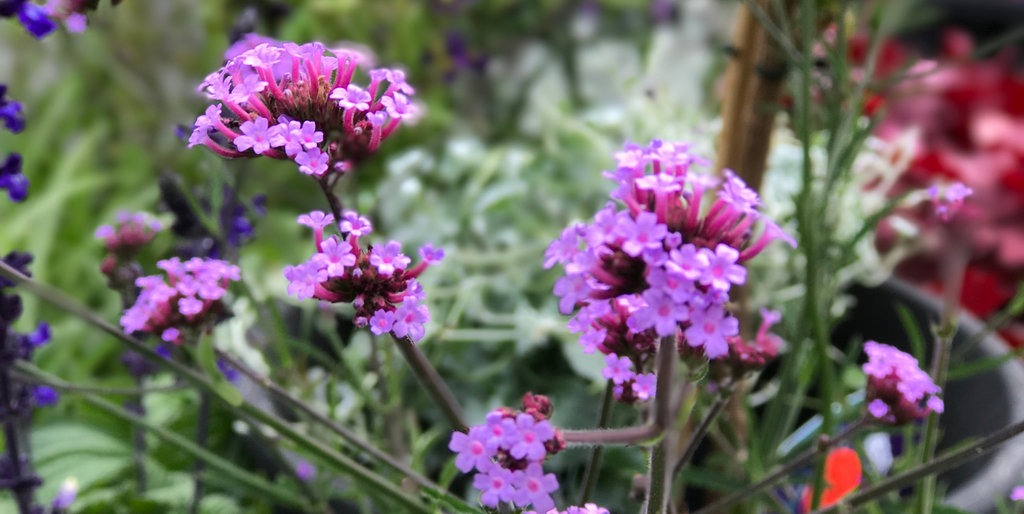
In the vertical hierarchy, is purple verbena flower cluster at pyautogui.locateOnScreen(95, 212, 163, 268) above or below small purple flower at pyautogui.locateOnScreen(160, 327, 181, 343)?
above

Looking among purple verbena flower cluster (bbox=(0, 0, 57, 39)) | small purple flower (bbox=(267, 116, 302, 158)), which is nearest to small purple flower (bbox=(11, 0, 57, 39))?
purple verbena flower cluster (bbox=(0, 0, 57, 39))

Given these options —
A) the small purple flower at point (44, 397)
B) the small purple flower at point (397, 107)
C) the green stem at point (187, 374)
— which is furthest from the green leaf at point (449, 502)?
the small purple flower at point (44, 397)

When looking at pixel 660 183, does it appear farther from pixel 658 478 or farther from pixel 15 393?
pixel 15 393

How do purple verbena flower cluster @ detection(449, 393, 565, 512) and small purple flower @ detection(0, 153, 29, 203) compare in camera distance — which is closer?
purple verbena flower cluster @ detection(449, 393, 565, 512)

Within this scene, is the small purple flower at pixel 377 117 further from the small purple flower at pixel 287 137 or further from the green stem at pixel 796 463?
the green stem at pixel 796 463

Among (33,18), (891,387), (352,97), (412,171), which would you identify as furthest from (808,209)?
(412,171)

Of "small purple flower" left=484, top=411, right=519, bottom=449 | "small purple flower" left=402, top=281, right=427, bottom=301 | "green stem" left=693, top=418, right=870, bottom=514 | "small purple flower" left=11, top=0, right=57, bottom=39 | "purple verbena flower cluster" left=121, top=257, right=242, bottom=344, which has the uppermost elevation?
"small purple flower" left=11, top=0, right=57, bottom=39

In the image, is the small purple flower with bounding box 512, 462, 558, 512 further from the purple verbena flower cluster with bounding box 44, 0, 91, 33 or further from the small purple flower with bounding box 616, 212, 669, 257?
the purple verbena flower cluster with bounding box 44, 0, 91, 33
